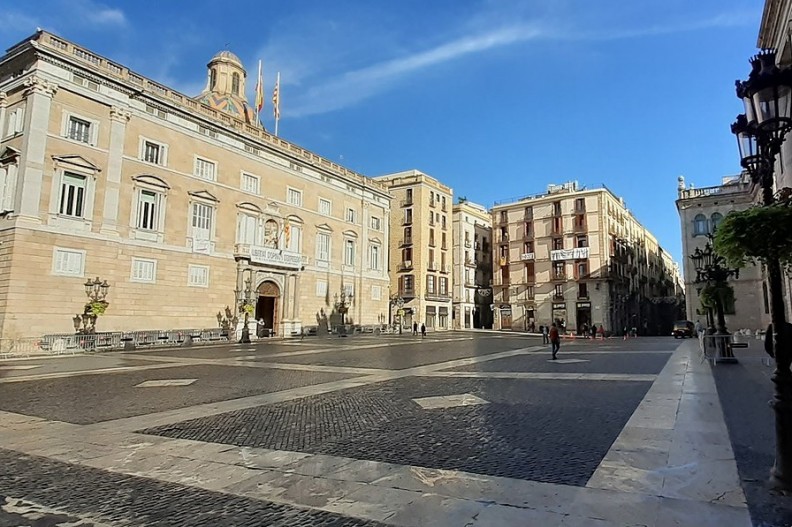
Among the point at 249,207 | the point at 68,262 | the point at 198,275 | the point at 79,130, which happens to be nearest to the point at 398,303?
the point at 249,207

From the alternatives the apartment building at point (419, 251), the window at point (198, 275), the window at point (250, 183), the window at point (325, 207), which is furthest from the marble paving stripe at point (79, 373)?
the apartment building at point (419, 251)

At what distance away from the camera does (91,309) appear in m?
24.6

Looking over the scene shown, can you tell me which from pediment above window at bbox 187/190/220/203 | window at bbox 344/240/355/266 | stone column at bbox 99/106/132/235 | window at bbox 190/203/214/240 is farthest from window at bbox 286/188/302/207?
stone column at bbox 99/106/132/235

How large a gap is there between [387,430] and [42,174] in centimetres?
2572

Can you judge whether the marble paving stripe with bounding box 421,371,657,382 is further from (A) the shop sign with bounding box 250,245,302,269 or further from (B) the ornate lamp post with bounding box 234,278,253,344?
(A) the shop sign with bounding box 250,245,302,269

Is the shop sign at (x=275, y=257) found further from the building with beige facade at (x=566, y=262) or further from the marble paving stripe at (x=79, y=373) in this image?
the building with beige facade at (x=566, y=262)

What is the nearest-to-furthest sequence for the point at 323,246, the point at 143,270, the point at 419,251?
the point at 143,270, the point at 323,246, the point at 419,251

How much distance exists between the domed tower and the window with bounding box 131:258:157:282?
24834 mm

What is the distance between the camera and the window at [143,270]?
1102 inches

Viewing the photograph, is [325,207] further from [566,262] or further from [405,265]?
[566,262]

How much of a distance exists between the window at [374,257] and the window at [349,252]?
2.78 metres

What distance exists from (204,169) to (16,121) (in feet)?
35.2

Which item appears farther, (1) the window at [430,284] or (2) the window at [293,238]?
(1) the window at [430,284]

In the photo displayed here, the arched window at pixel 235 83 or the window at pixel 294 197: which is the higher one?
the arched window at pixel 235 83
